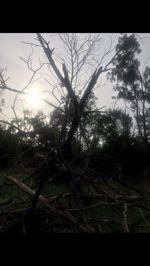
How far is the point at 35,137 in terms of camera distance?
4.07 meters

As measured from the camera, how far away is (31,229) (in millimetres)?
3705

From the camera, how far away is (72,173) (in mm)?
2775

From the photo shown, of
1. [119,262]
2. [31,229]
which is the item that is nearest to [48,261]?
[119,262]

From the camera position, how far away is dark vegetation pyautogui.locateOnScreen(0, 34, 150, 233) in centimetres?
335

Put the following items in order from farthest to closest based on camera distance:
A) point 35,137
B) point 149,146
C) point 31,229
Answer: point 149,146, point 35,137, point 31,229

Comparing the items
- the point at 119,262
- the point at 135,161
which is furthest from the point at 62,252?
the point at 135,161

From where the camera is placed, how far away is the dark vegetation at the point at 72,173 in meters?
3.35
